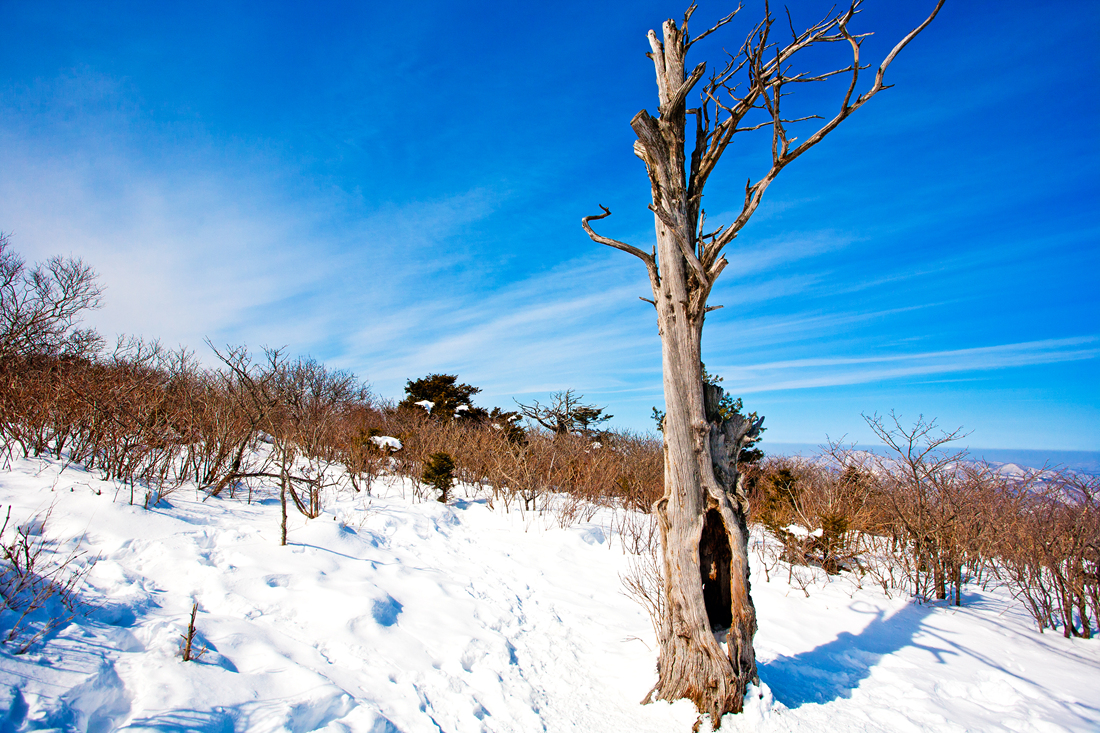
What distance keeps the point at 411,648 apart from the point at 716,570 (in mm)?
2532

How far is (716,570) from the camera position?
353 cm

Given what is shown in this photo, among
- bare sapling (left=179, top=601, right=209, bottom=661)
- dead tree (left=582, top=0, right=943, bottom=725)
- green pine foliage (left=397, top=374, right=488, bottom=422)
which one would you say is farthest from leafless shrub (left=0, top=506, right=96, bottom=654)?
green pine foliage (left=397, top=374, right=488, bottom=422)

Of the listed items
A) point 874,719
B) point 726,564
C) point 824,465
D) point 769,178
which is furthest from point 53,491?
point 824,465

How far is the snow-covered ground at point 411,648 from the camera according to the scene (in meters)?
2.61

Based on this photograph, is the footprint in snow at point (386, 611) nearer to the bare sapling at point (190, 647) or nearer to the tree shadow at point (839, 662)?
the bare sapling at point (190, 647)

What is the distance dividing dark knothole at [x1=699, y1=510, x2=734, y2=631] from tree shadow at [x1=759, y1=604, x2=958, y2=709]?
0.72 m

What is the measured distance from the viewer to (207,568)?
4207 mm

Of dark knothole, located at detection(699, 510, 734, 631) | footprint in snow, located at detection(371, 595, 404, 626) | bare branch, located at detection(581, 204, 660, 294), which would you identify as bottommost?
footprint in snow, located at detection(371, 595, 404, 626)

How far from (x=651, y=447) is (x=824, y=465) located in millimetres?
7781

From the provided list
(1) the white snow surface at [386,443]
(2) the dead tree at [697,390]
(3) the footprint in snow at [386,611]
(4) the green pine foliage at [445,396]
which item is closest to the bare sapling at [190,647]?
(3) the footprint in snow at [386,611]

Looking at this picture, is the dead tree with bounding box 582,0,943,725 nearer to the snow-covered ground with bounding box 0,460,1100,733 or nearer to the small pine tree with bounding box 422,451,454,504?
the snow-covered ground with bounding box 0,460,1100,733

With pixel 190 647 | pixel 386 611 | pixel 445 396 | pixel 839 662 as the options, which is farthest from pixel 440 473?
pixel 445 396

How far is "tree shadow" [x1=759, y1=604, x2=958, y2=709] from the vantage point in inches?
144

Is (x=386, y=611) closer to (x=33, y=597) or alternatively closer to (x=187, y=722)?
(x=187, y=722)
